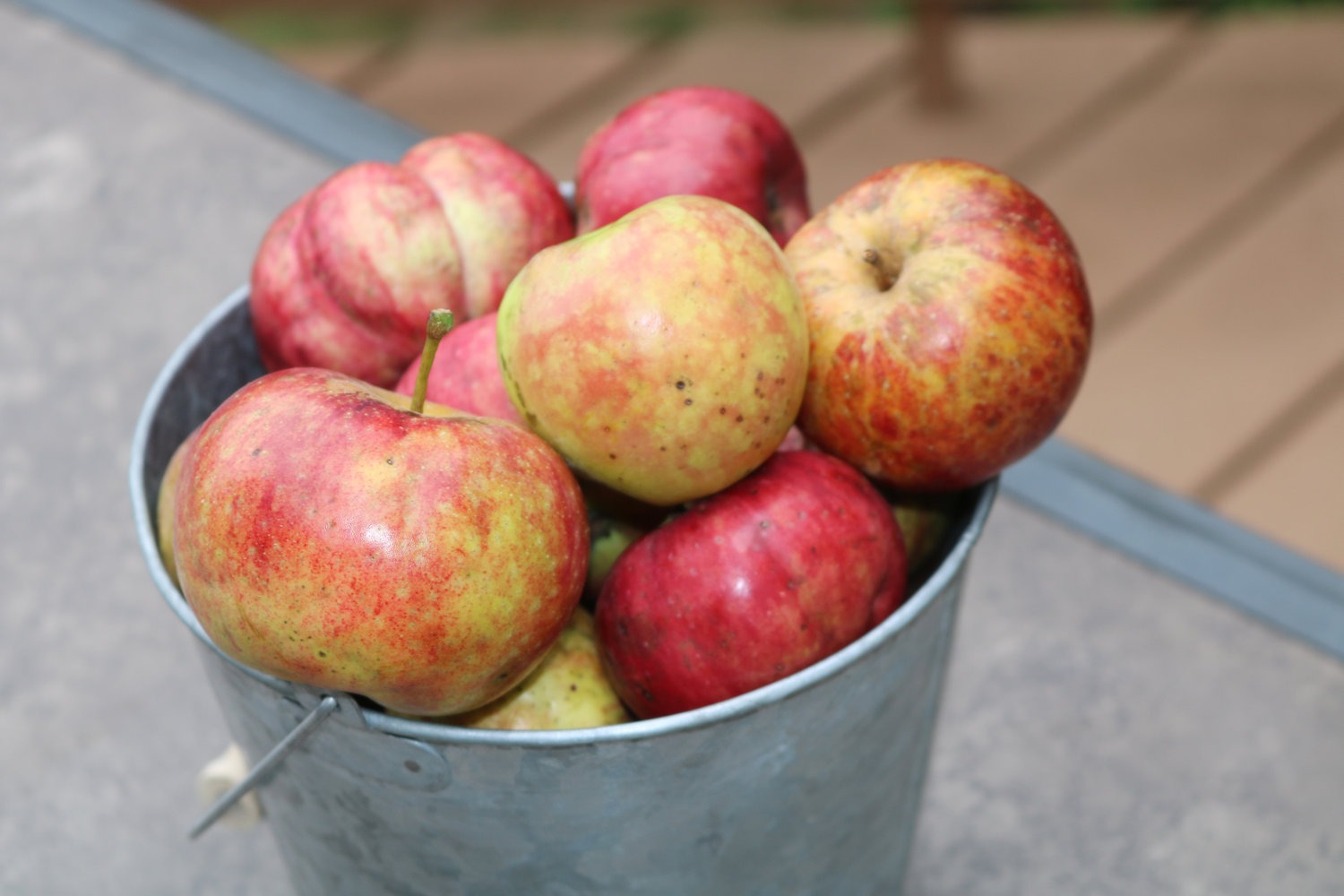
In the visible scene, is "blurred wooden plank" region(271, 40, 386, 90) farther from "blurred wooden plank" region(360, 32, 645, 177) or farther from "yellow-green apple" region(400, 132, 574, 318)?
"yellow-green apple" region(400, 132, 574, 318)

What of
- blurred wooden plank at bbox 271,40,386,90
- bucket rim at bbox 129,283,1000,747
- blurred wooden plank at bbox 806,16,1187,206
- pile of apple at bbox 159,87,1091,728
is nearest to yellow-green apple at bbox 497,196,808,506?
pile of apple at bbox 159,87,1091,728

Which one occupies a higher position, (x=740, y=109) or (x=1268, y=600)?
(x=740, y=109)

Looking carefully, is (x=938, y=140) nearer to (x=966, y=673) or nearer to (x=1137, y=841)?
(x=966, y=673)

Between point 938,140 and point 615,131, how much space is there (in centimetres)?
138

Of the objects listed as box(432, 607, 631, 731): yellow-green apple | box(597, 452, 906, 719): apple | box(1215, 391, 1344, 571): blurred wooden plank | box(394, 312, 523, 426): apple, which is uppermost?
box(394, 312, 523, 426): apple

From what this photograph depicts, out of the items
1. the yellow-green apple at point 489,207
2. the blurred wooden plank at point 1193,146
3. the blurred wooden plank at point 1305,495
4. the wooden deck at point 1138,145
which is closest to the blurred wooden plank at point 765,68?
the wooden deck at point 1138,145

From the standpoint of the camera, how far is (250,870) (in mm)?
923

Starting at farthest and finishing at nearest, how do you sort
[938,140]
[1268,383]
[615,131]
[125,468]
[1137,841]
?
[938,140] → [1268,383] → [125,468] → [1137,841] → [615,131]

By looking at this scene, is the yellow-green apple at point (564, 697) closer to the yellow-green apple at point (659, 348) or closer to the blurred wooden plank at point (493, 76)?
the yellow-green apple at point (659, 348)

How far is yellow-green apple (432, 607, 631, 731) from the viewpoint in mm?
656

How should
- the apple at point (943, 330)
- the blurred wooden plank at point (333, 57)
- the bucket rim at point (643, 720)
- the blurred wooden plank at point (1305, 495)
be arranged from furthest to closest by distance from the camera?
1. the blurred wooden plank at point (333, 57)
2. the blurred wooden plank at point (1305, 495)
3. the apple at point (943, 330)
4. the bucket rim at point (643, 720)

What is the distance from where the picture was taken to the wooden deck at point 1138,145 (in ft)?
5.29

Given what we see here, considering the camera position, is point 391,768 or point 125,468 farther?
point 125,468

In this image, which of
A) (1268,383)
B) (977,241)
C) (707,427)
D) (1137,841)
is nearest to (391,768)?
A: (707,427)
